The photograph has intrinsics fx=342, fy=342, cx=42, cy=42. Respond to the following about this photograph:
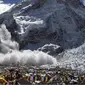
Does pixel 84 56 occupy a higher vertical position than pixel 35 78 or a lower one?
lower

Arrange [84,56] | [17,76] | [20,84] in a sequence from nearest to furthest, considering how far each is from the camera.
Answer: [20,84] < [17,76] < [84,56]

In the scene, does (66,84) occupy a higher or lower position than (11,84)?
lower

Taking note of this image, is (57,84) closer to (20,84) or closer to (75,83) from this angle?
(75,83)

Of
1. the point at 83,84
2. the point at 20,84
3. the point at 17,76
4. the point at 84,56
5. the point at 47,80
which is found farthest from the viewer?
the point at 84,56

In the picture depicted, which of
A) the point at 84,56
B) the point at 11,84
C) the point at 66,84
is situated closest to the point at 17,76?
the point at 11,84

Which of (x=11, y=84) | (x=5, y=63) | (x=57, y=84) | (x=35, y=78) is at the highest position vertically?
Answer: (x=11, y=84)

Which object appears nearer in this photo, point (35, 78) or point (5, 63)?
point (35, 78)

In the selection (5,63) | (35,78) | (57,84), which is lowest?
(5,63)

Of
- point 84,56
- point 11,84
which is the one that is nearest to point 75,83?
point 11,84

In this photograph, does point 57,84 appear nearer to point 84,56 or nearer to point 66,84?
point 66,84
